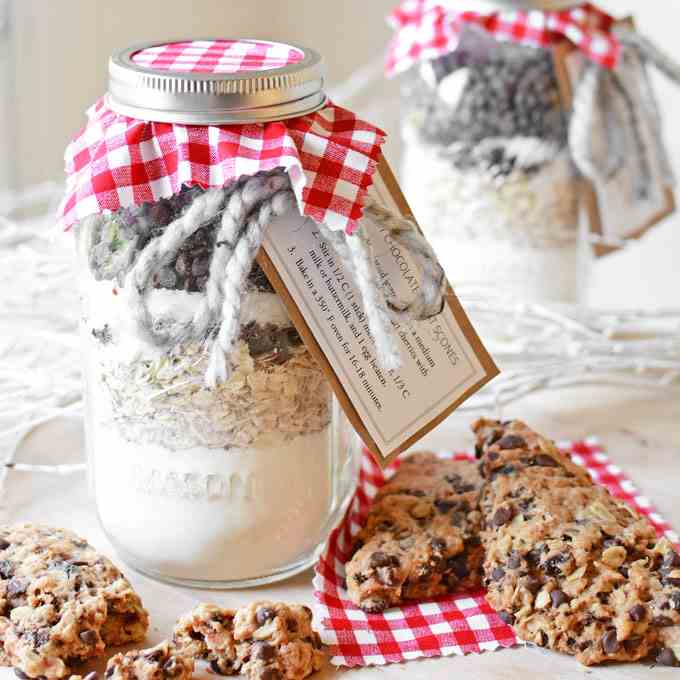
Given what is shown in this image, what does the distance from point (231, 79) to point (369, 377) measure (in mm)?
204

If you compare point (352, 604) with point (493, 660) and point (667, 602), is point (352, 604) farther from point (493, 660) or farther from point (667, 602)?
point (667, 602)

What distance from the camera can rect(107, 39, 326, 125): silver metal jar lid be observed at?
2.29ft

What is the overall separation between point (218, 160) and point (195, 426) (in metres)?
0.17

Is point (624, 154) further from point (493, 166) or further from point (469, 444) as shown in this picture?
point (469, 444)

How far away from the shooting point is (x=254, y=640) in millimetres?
702

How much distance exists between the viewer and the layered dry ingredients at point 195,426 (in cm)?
73

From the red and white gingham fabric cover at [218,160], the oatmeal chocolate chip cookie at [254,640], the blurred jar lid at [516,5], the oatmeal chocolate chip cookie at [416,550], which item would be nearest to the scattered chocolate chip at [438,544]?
the oatmeal chocolate chip cookie at [416,550]

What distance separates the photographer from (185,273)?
72cm

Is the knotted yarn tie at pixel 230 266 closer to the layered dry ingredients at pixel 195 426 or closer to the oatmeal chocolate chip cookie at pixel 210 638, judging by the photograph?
the layered dry ingredients at pixel 195 426

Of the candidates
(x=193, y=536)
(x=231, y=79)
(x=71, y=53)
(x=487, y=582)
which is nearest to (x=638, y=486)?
(x=487, y=582)

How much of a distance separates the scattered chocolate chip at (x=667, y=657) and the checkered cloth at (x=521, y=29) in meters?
0.59

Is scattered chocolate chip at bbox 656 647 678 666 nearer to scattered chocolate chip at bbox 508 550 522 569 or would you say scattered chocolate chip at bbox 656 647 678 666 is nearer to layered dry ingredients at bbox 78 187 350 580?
scattered chocolate chip at bbox 508 550 522 569

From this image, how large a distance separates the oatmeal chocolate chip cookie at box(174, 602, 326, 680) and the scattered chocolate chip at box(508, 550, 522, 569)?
5.1 inches

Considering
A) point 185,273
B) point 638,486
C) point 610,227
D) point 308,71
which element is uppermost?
point 308,71
